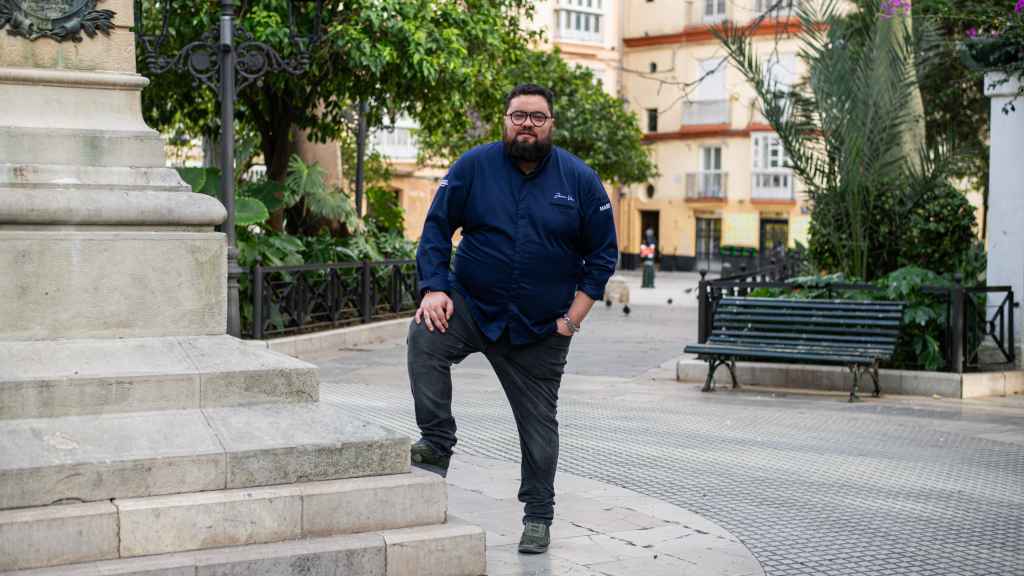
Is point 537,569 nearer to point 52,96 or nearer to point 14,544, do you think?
point 14,544

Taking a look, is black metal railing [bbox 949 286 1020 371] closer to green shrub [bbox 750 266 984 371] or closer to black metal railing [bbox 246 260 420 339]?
green shrub [bbox 750 266 984 371]

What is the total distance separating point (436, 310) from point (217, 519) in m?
1.22

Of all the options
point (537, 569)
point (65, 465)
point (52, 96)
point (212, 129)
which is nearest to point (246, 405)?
point (65, 465)

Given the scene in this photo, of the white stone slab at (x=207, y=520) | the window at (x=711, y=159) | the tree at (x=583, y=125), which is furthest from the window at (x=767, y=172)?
the white stone slab at (x=207, y=520)

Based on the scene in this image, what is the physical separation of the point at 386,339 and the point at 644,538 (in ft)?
39.2

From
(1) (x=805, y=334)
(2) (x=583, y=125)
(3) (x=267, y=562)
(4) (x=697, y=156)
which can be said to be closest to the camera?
(3) (x=267, y=562)

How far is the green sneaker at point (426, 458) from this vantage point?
5.75 m

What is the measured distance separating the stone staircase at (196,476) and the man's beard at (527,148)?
1.24 m

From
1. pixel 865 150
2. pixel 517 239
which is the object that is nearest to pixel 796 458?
pixel 517 239

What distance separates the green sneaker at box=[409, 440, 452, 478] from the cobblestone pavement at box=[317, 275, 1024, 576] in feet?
4.76

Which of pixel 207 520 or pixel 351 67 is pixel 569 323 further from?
pixel 351 67

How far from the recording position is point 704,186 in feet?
190

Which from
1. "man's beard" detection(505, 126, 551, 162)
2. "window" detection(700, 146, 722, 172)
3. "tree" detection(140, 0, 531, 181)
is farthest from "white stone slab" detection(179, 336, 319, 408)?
"window" detection(700, 146, 722, 172)

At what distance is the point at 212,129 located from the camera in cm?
2155
